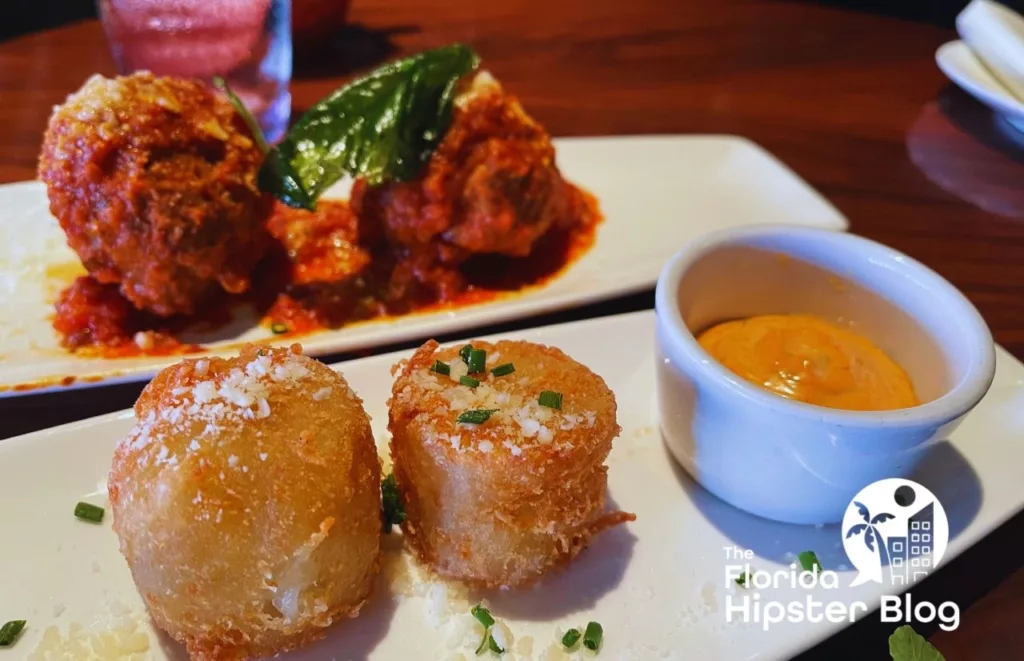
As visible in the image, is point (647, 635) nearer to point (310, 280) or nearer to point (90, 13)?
point (310, 280)

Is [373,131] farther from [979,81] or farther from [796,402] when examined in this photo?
[979,81]

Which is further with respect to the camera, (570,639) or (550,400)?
(550,400)

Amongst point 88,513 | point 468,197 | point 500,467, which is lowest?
point 88,513

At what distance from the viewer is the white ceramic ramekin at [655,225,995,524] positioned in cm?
168

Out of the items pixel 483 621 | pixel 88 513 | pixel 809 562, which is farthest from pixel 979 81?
pixel 88 513

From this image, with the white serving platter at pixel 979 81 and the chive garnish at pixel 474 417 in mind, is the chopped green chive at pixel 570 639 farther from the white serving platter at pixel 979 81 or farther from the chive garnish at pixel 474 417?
the white serving platter at pixel 979 81

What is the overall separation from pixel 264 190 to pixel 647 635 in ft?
5.75

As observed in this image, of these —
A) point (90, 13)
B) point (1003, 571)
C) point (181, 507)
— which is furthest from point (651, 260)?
point (90, 13)

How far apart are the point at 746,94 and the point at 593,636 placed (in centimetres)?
352

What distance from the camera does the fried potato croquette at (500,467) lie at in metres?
1.56

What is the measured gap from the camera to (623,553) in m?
1.76

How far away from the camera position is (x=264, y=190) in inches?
100

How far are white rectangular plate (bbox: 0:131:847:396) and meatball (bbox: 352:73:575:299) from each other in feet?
0.73

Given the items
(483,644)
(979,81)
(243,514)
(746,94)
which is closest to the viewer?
(243,514)
